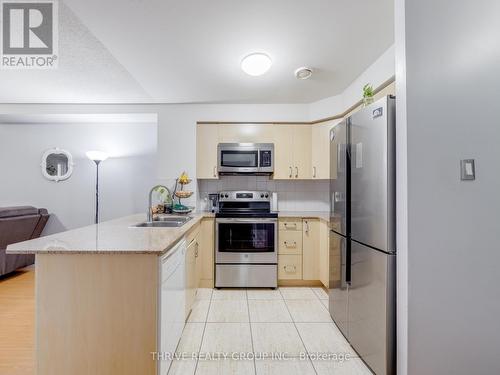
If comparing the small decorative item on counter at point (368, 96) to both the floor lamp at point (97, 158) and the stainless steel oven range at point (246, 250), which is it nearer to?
the stainless steel oven range at point (246, 250)

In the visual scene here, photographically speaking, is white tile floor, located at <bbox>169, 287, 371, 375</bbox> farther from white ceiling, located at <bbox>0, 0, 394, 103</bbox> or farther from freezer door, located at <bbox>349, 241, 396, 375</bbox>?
white ceiling, located at <bbox>0, 0, 394, 103</bbox>

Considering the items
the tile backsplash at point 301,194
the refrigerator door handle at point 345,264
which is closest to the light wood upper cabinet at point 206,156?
the tile backsplash at point 301,194

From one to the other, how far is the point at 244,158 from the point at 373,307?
2174 mm

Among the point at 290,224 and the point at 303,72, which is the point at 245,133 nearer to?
the point at 303,72

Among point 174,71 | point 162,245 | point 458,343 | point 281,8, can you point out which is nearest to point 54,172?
point 174,71

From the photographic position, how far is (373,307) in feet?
5.16

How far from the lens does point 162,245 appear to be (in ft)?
4.54

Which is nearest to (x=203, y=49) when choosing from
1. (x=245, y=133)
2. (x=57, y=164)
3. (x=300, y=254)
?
(x=245, y=133)

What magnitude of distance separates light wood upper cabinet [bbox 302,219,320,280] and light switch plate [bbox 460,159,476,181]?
6.25ft

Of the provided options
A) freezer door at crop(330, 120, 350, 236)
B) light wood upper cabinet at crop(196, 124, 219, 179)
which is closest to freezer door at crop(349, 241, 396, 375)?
freezer door at crop(330, 120, 350, 236)

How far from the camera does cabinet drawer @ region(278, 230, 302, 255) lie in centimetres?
307

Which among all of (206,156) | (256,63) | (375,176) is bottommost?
(375,176)

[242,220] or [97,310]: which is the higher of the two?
[242,220]

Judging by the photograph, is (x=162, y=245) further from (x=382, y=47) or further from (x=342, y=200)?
(x=382, y=47)
